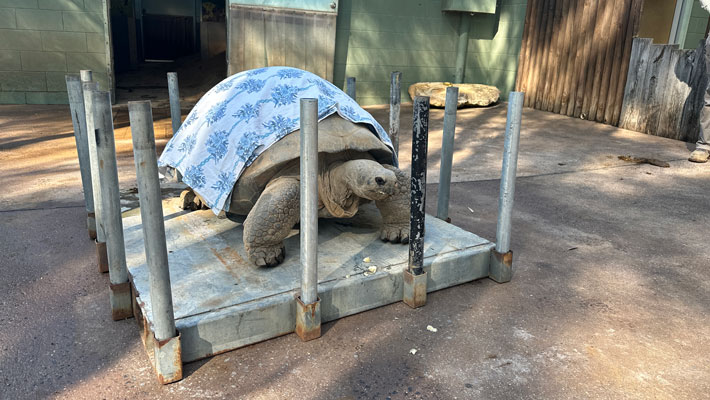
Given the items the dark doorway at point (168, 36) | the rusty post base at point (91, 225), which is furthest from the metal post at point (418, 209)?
the dark doorway at point (168, 36)

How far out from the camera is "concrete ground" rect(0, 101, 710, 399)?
6.58 ft

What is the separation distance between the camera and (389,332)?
2.38 metres

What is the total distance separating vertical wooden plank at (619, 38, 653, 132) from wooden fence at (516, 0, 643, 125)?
0.13 metres

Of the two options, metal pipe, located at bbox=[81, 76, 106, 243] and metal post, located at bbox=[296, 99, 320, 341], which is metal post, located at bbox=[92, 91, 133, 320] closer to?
metal pipe, located at bbox=[81, 76, 106, 243]

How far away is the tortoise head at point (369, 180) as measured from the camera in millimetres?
2514

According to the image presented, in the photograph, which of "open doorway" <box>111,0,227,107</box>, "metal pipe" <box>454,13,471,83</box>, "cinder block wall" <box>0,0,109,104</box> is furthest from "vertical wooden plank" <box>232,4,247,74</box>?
"metal pipe" <box>454,13,471,83</box>

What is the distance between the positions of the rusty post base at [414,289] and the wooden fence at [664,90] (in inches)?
228

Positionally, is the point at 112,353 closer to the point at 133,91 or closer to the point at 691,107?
the point at 691,107

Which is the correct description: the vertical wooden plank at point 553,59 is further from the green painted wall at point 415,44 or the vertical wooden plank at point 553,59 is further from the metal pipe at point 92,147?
the metal pipe at point 92,147

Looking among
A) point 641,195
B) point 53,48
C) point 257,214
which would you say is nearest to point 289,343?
point 257,214

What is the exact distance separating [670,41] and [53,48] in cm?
1099

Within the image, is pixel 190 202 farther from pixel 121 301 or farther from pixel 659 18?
pixel 659 18

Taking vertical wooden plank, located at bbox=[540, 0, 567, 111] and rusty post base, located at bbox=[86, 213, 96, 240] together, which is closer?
rusty post base, located at bbox=[86, 213, 96, 240]

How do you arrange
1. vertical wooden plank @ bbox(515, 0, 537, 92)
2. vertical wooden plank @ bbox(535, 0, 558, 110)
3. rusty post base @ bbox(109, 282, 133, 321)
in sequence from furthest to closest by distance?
vertical wooden plank @ bbox(515, 0, 537, 92), vertical wooden plank @ bbox(535, 0, 558, 110), rusty post base @ bbox(109, 282, 133, 321)
